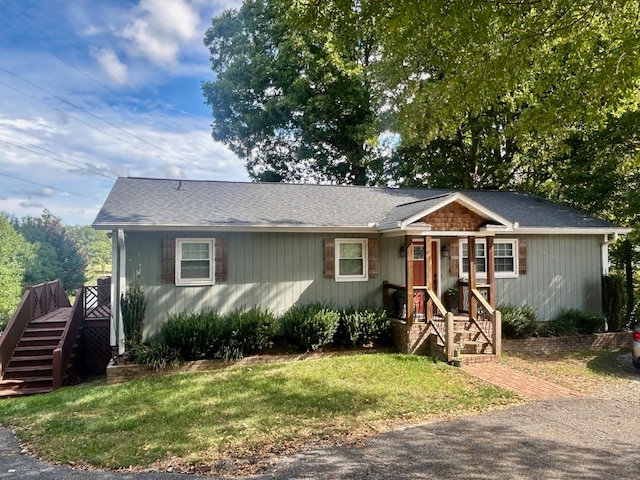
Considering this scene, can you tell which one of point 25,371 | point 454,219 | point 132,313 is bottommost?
point 25,371

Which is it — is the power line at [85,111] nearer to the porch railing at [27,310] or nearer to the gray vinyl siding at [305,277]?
the porch railing at [27,310]

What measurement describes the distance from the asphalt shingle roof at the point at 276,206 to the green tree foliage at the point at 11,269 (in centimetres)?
1627

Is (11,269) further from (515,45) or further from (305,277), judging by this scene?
(515,45)

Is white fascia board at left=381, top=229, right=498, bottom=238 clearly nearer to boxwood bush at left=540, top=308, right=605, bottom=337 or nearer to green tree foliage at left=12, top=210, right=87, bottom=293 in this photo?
boxwood bush at left=540, top=308, right=605, bottom=337

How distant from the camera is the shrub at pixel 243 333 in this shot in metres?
8.80

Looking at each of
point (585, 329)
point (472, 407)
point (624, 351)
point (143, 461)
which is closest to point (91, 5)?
point (143, 461)

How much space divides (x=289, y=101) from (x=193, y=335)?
13.4 meters

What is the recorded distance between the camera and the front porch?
888 centimetres

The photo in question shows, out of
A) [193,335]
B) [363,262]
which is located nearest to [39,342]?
[193,335]

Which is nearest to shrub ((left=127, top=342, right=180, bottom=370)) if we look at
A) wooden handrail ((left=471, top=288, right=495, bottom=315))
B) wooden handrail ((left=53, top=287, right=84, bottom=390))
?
wooden handrail ((left=53, top=287, right=84, bottom=390))

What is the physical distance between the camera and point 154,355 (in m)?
8.29

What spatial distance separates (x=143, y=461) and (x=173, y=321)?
442 centimetres

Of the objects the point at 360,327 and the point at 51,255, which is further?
the point at 51,255

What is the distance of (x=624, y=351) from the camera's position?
1038 centimetres
